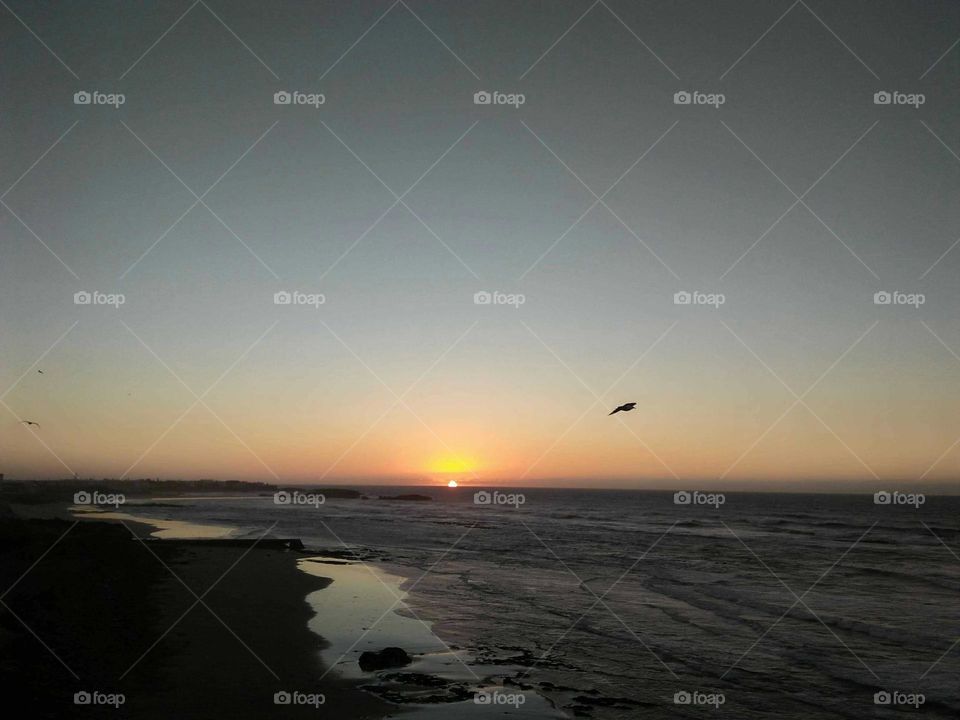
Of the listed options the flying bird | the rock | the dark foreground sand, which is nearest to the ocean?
the rock

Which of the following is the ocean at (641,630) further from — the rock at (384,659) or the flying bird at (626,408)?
the flying bird at (626,408)

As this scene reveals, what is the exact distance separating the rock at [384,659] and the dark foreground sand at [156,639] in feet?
2.82

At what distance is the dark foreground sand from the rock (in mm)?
861

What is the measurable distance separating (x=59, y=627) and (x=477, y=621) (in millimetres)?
9438

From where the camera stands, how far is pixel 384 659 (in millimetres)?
13750

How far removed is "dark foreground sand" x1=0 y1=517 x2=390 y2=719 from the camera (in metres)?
10.8

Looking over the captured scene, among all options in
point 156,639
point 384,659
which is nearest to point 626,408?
point 384,659

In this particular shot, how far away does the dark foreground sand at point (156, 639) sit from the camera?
35.3ft

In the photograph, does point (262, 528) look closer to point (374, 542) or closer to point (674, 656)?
point (374, 542)

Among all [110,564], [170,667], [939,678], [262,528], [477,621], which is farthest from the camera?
[262,528]

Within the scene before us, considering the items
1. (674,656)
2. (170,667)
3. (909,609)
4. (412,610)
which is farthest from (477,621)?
(909,609)

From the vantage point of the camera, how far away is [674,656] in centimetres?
1645

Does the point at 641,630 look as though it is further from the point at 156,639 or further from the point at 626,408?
the point at 156,639

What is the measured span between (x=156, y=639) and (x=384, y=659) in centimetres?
456
